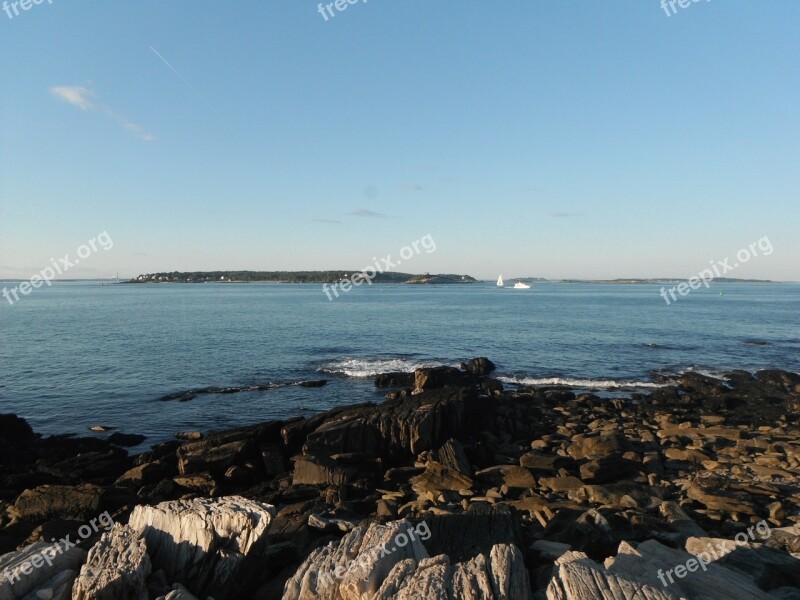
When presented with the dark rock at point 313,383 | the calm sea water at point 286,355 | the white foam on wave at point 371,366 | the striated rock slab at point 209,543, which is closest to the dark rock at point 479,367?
the calm sea water at point 286,355

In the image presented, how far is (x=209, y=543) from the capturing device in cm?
640

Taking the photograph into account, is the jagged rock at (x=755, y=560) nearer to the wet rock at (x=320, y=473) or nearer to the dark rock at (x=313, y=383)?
the wet rock at (x=320, y=473)

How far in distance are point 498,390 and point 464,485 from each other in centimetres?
1530

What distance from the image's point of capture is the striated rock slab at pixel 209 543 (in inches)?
245

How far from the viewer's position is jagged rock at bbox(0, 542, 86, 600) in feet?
17.9

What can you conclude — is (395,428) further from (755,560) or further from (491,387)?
(491,387)

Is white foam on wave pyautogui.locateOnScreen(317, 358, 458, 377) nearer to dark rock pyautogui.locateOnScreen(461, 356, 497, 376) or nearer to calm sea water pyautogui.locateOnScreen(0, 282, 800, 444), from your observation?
calm sea water pyautogui.locateOnScreen(0, 282, 800, 444)

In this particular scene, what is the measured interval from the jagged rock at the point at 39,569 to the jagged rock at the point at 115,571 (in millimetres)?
314

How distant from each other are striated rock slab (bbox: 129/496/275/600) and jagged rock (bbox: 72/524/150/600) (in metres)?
0.39

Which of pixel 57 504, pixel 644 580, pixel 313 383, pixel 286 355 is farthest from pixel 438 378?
pixel 644 580

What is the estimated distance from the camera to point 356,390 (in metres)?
29.2

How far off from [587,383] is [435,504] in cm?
2245

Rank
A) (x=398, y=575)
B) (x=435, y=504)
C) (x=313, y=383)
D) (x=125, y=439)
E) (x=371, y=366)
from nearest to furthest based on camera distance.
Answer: (x=398, y=575) → (x=435, y=504) → (x=125, y=439) → (x=313, y=383) → (x=371, y=366)

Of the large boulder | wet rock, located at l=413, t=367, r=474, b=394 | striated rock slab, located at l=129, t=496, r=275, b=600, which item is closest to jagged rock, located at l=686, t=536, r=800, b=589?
striated rock slab, located at l=129, t=496, r=275, b=600
